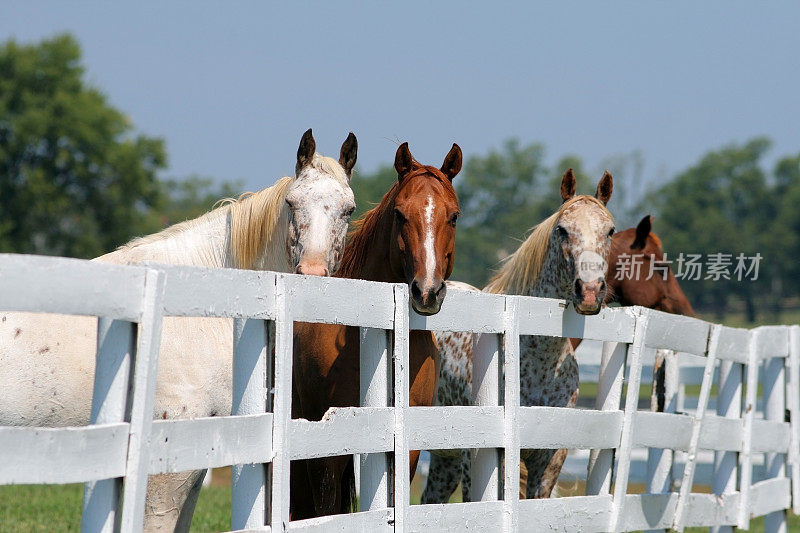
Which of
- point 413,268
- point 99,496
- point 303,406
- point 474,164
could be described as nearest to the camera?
point 99,496

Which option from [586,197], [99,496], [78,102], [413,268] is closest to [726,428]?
[586,197]

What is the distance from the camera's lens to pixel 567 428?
5.12m

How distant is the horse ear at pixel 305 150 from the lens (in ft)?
15.7

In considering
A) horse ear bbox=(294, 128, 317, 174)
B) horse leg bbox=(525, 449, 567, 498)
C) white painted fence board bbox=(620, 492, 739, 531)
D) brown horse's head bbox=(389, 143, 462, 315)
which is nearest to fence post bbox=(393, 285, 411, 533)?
brown horse's head bbox=(389, 143, 462, 315)

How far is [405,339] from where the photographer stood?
4121 millimetres

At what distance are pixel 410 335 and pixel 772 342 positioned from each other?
13.6ft

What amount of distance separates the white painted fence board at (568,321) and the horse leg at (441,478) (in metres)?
1.82

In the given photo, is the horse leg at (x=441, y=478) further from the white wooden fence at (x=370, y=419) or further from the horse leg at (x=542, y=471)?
the white wooden fence at (x=370, y=419)

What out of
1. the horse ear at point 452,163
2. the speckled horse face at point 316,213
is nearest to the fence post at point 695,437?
the horse ear at point 452,163

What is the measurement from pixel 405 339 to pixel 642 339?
212 cm

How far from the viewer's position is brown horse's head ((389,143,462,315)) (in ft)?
13.9

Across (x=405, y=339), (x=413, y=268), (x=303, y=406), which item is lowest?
(x=303, y=406)

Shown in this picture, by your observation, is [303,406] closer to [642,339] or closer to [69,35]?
[642,339]

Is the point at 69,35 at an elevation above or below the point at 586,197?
above
